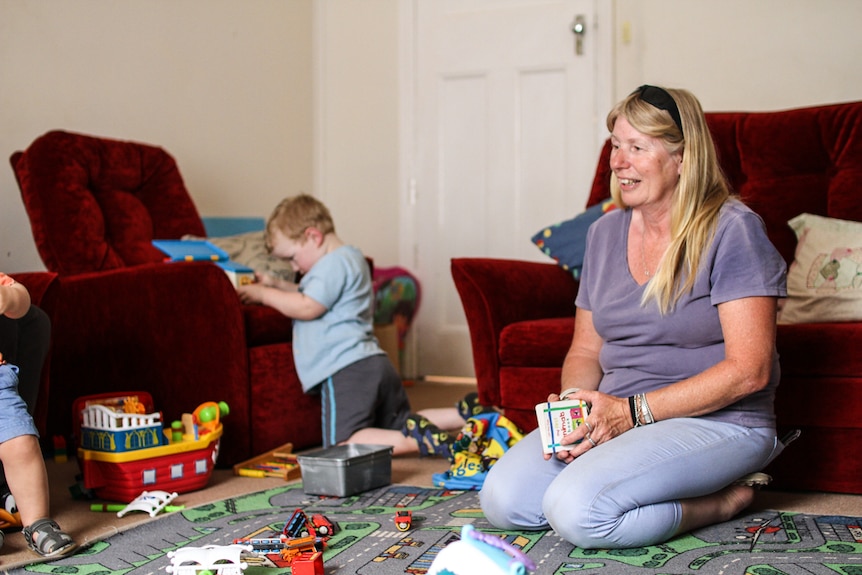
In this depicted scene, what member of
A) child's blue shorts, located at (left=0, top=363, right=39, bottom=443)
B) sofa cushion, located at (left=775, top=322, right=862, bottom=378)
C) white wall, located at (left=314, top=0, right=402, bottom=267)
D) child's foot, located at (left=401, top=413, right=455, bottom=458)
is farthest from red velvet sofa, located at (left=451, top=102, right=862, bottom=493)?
white wall, located at (left=314, top=0, right=402, bottom=267)

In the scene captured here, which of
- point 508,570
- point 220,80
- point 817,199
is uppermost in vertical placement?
point 220,80

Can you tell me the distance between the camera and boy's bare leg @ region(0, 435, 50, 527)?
6.07 feet

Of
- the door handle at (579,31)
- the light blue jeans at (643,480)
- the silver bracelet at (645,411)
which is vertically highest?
the door handle at (579,31)

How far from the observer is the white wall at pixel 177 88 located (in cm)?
319

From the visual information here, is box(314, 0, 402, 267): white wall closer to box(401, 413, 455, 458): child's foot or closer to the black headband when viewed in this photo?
box(401, 413, 455, 458): child's foot

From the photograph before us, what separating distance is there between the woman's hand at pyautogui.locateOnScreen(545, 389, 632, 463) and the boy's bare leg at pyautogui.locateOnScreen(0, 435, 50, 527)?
1038 millimetres

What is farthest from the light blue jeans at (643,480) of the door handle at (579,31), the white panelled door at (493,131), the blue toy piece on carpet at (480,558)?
the door handle at (579,31)

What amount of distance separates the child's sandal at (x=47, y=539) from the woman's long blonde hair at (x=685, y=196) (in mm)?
1210

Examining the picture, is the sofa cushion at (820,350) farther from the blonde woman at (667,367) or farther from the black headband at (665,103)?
the black headband at (665,103)

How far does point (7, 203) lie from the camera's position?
315cm

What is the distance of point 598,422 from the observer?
174 cm

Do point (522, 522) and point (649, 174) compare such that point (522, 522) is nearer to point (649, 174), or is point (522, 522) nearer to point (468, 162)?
point (649, 174)

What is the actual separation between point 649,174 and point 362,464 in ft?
3.28

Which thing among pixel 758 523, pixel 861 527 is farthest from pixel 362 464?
pixel 861 527
